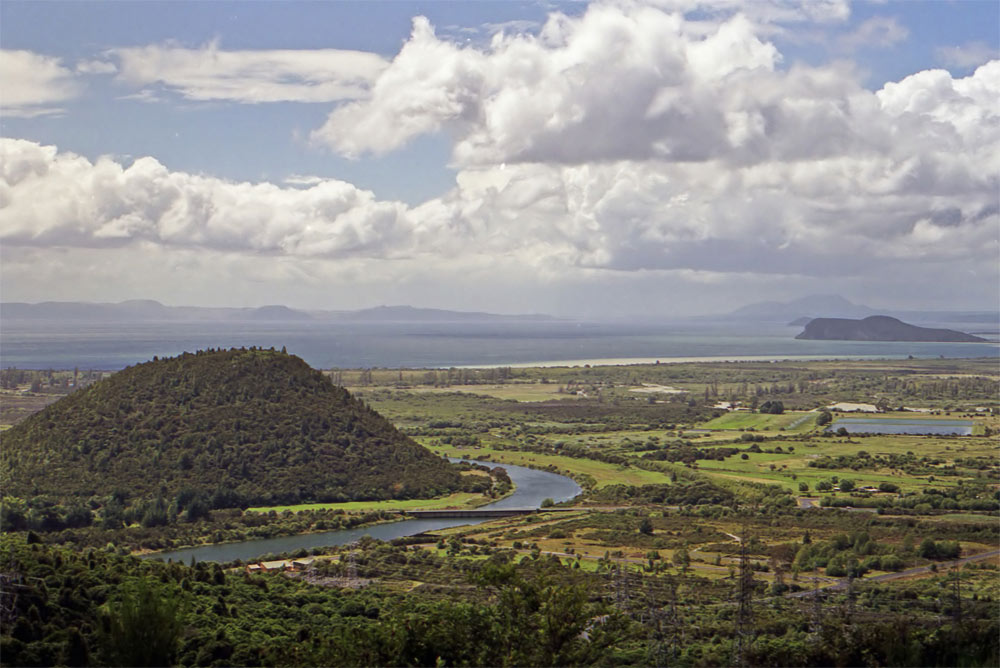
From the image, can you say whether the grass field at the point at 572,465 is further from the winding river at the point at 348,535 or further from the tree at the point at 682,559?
the tree at the point at 682,559

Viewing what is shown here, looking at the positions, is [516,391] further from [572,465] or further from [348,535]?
[348,535]

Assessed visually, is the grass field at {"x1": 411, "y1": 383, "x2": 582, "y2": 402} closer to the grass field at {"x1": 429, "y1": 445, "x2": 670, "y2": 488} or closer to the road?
the grass field at {"x1": 429, "y1": 445, "x2": 670, "y2": 488}

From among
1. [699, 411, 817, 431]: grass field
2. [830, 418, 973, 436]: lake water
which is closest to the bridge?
[699, 411, 817, 431]: grass field

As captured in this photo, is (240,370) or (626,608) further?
(240,370)

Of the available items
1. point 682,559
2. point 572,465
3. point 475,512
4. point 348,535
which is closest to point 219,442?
point 348,535

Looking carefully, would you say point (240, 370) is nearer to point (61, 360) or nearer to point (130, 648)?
point (130, 648)

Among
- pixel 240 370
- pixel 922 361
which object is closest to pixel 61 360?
pixel 240 370
